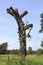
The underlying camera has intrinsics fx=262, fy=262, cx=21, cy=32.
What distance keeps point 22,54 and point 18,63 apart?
9.93 meters

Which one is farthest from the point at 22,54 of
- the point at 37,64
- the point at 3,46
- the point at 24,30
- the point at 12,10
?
the point at 37,64

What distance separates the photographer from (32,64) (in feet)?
64.8

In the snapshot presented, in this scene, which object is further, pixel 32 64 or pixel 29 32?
pixel 29 32

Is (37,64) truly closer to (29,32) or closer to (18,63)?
(18,63)

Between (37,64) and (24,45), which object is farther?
(24,45)

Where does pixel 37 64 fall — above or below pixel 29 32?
below

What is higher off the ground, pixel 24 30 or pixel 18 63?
pixel 24 30

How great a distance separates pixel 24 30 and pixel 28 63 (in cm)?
1014

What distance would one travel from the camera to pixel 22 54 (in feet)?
97.1

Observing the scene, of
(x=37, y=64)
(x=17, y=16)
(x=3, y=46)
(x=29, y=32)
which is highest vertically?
(x=17, y=16)

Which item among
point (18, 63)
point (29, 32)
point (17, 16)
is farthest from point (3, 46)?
point (17, 16)

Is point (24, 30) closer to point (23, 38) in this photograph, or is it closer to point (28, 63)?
point (23, 38)

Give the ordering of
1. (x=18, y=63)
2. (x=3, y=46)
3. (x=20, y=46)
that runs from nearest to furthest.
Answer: (x=18, y=63), (x=3, y=46), (x=20, y=46)

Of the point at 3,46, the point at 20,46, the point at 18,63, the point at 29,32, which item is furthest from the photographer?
the point at 20,46
